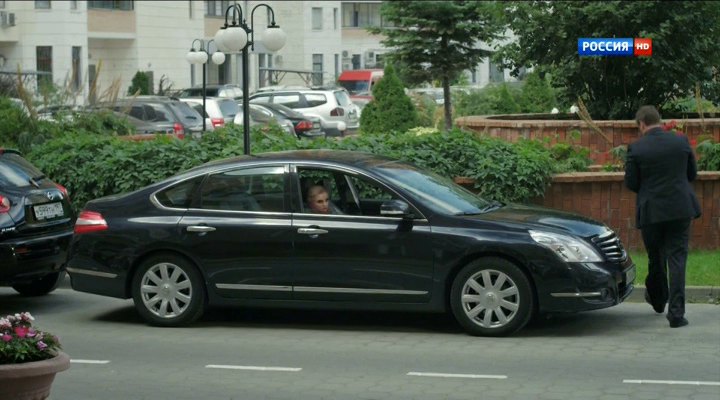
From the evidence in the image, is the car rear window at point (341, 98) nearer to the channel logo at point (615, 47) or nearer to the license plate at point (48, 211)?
the channel logo at point (615, 47)

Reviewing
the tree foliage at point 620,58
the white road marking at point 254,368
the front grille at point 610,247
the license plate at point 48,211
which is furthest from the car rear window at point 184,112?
the white road marking at point 254,368

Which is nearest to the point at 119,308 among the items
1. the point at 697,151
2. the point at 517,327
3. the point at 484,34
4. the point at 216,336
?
the point at 216,336

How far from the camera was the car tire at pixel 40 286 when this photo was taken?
1355 cm

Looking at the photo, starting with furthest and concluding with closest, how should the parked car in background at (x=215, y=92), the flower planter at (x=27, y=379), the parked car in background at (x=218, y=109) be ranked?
the parked car in background at (x=215, y=92) < the parked car in background at (x=218, y=109) < the flower planter at (x=27, y=379)

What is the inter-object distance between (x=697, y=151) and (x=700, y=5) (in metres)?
4.42

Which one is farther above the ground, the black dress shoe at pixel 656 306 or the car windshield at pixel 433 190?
the car windshield at pixel 433 190

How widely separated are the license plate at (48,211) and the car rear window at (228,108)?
25454 millimetres

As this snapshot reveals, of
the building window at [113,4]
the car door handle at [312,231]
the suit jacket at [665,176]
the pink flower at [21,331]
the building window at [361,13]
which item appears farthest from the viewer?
the building window at [361,13]

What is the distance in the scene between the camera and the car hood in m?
10.9

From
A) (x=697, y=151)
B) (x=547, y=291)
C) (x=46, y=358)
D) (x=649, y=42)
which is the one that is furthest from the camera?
(x=649, y=42)

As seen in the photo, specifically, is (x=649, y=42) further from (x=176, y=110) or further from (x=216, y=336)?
(x=176, y=110)

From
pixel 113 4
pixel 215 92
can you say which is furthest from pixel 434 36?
pixel 113 4

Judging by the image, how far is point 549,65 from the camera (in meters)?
21.2

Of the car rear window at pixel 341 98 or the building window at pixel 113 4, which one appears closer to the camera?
the car rear window at pixel 341 98
